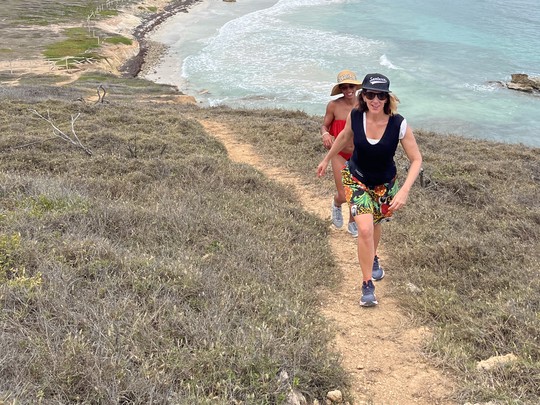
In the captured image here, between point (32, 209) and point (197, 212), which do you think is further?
point (197, 212)

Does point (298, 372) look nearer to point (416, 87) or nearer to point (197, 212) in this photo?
point (197, 212)

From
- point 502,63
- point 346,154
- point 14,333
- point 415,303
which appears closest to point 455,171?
point 346,154

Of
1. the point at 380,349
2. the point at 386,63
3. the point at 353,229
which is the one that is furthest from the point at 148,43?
the point at 380,349

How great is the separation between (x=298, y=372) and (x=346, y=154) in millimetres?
3594

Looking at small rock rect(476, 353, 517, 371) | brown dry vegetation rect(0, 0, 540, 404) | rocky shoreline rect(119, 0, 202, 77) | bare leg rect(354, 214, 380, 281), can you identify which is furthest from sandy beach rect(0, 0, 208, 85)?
small rock rect(476, 353, 517, 371)

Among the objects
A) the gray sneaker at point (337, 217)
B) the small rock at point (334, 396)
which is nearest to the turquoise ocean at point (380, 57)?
the gray sneaker at point (337, 217)

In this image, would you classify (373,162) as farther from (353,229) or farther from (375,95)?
(353,229)

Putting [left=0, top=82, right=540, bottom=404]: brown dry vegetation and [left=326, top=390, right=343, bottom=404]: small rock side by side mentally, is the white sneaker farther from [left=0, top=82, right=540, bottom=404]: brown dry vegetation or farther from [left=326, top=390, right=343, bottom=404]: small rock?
[left=326, top=390, right=343, bottom=404]: small rock

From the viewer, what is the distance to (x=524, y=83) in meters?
34.8

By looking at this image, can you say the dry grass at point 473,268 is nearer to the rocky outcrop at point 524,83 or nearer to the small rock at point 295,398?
the small rock at point 295,398

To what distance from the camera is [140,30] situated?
5572cm

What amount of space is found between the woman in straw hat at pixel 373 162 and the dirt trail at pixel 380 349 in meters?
0.25

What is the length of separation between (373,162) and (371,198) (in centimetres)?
38

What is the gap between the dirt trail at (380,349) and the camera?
3367 mm
